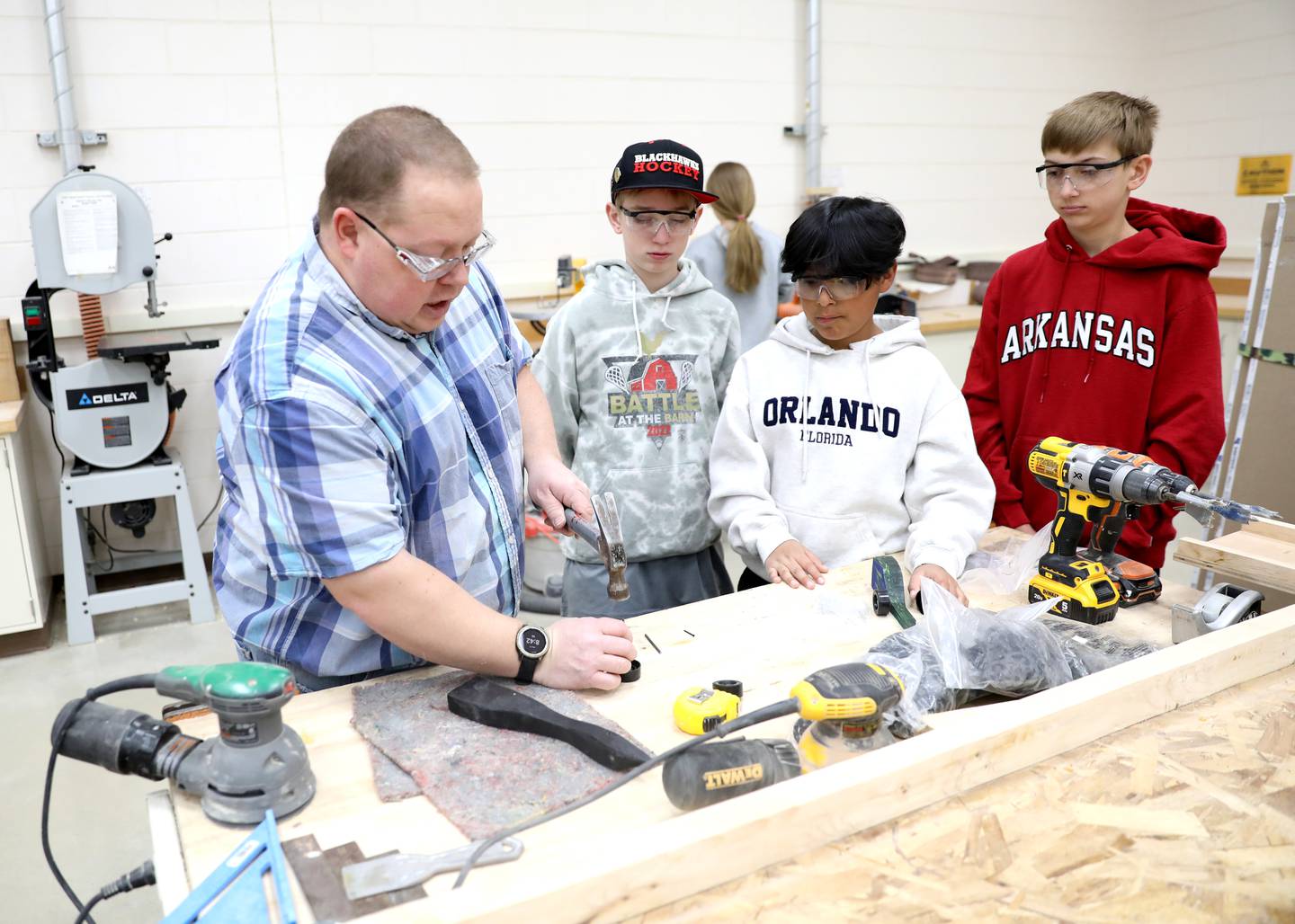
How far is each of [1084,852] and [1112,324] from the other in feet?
4.77

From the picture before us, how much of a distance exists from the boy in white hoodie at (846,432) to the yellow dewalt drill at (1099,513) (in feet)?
0.59

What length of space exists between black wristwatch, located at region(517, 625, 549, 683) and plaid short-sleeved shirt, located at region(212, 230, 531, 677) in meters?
0.17

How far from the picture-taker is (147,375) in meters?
3.66

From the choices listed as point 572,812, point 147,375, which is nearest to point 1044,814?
point 572,812

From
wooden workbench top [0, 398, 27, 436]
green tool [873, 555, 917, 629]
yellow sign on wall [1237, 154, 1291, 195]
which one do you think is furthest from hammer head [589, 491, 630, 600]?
yellow sign on wall [1237, 154, 1291, 195]

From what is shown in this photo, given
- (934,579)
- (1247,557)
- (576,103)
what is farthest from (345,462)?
(576,103)

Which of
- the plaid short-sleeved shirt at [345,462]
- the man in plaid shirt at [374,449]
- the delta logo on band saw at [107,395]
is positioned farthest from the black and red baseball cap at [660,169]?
the delta logo on band saw at [107,395]

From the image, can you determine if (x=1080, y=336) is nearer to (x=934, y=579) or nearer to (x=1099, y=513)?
(x=1099, y=513)

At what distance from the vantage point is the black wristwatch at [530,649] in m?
1.31

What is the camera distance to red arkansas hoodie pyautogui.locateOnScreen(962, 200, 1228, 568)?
2041mm

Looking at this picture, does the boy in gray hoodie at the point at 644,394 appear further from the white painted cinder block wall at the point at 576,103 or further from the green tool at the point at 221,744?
the white painted cinder block wall at the point at 576,103

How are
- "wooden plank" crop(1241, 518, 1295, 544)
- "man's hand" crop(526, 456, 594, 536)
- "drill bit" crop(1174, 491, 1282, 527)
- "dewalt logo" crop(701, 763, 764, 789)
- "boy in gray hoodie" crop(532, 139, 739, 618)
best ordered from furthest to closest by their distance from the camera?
"boy in gray hoodie" crop(532, 139, 739, 618) → "wooden plank" crop(1241, 518, 1295, 544) → "man's hand" crop(526, 456, 594, 536) → "drill bit" crop(1174, 491, 1282, 527) → "dewalt logo" crop(701, 763, 764, 789)

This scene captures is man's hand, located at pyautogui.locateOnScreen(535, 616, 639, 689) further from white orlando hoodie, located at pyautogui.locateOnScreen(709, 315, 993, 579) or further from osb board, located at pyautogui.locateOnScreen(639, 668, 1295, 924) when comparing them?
white orlando hoodie, located at pyautogui.locateOnScreen(709, 315, 993, 579)

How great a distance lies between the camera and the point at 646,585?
2.35 metres
